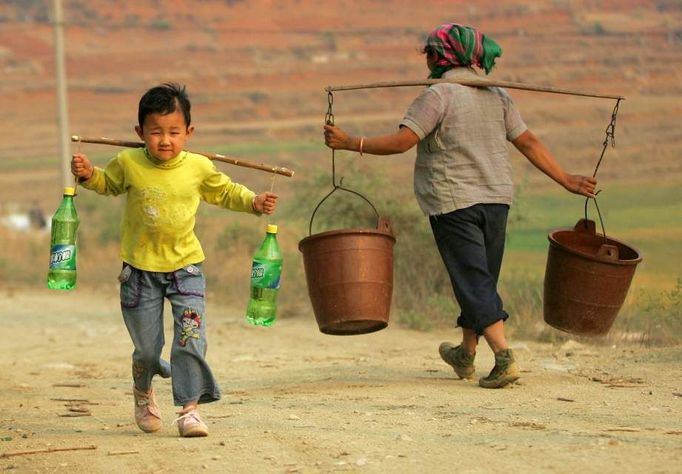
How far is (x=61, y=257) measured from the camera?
7.00 metres

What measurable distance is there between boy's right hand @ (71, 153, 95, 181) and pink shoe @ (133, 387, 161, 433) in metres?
1.14

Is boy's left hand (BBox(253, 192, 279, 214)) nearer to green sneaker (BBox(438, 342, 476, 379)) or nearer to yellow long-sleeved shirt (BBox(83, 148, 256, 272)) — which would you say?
yellow long-sleeved shirt (BBox(83, 148, 256, 272))

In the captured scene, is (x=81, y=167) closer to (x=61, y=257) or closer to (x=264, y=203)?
(x=61, y=257)

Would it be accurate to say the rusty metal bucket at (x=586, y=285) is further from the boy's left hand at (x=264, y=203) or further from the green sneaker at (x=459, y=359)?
the boy's left hand at (x=264, y=203)

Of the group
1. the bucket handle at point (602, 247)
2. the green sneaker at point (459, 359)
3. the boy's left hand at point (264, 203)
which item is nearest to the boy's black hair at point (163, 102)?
the boy's left hand at point (264, 203)

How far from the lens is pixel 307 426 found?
7082 mm

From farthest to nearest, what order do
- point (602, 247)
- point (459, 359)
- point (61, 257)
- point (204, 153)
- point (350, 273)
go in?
1. point (459, 359)
2. point (602, 247)
3. point (350, 273)
4. point (204, 153)
5. point (61, 257)

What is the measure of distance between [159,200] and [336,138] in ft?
4.35

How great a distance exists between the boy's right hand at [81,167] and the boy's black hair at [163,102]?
0.32 meters

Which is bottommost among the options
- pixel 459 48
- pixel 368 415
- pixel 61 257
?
pixel 368 415

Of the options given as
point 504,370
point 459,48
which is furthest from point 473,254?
point 459,48

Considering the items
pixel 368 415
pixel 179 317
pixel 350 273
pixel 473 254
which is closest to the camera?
pixel 179 317

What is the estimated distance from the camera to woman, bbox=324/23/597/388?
7.96m

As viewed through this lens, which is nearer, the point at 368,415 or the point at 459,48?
the point at 368,415
